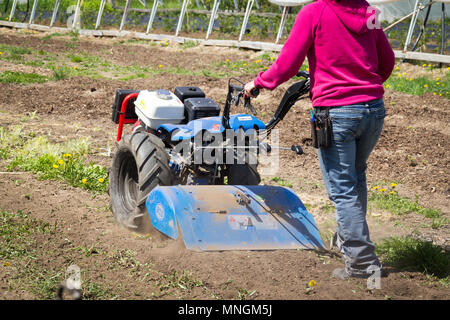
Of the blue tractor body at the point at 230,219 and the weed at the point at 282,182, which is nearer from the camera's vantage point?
the blue tractor body at the point at 230,219

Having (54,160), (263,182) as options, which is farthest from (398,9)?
(54,160)

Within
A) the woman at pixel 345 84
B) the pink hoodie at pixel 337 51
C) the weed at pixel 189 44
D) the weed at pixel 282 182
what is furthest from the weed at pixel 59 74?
the pink hoodie at pixel 337 51

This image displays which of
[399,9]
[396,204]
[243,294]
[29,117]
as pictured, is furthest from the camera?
[399,9]

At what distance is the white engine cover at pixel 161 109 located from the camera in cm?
447

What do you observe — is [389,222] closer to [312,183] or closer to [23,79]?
[312,183]

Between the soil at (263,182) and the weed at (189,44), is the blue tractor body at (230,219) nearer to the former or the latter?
the soil at (263,182)

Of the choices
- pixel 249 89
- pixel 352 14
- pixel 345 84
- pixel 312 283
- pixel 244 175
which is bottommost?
pixel 312 283

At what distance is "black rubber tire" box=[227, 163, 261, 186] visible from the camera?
435cm

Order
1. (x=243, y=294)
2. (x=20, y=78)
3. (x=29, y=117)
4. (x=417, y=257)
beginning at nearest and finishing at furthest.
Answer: (x=243, y=294) → (x=417, y=257) → (x=29, y=117) → (x=20, y=78)

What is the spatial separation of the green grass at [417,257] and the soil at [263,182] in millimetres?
141

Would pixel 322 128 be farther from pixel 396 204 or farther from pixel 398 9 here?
pixel 398 9

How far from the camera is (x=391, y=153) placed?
6.84 metres

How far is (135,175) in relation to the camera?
15.0 ft

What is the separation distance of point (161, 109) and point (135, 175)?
58 cm
